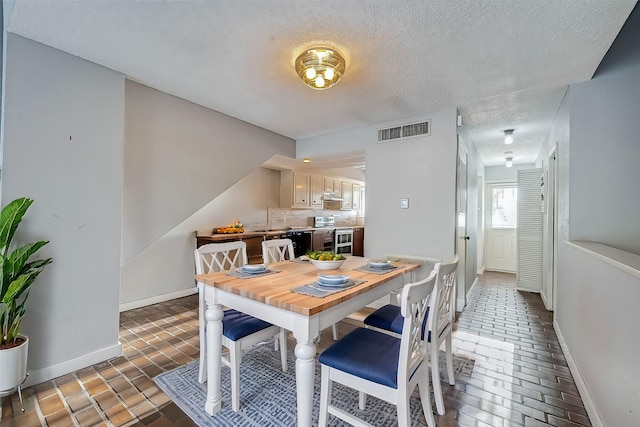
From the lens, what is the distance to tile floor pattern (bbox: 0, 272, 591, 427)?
1.72 m

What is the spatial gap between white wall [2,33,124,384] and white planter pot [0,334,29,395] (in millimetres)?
272

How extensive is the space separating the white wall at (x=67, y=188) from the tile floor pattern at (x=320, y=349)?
273mm

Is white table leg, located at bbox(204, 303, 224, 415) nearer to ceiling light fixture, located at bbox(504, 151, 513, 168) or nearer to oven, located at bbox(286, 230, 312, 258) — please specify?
oven, located at bbox(286, 230, 312, 258)

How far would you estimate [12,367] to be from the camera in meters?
1.73

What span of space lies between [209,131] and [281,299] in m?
2.64

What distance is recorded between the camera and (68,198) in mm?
2172

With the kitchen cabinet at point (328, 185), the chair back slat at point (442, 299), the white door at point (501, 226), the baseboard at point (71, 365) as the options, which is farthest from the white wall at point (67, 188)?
the white door at point (501, 226)

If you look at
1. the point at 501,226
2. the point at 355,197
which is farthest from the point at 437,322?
the point at 355,197

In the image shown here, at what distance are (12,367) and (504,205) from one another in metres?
7.58

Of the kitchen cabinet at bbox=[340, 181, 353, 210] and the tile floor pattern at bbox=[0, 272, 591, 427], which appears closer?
the tile floor pattern at bbox=[0, 272, 591, 427]

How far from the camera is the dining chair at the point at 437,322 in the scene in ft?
5.40

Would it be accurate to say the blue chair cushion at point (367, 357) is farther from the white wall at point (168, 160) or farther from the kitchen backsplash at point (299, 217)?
the kitchen backsplash at point (299, 217)

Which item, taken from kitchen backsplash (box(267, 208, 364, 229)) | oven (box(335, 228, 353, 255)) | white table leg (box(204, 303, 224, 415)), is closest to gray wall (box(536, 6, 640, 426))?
white table leg (box(204, 303, 224, 415))

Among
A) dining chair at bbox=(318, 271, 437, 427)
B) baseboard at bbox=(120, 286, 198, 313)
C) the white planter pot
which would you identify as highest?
dining chair at bbox=(318, 271, 437, 427)
